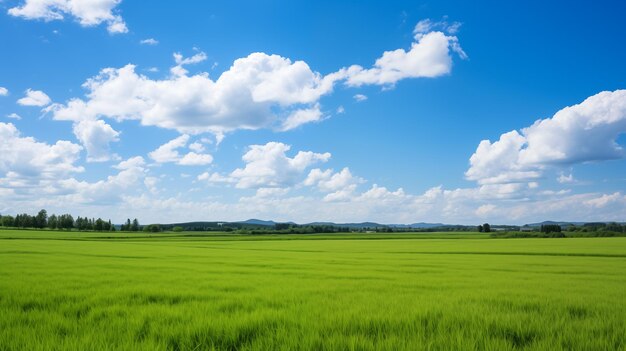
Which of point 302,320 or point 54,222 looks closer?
point 302,320

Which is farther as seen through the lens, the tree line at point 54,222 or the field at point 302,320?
the tree line at point 54,222

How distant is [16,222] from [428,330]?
203 m

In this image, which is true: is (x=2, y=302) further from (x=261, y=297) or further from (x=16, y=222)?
(x=16, y=222)

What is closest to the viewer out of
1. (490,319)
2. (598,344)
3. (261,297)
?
(598,344)

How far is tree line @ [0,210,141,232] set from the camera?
547ft

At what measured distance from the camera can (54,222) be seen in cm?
17612

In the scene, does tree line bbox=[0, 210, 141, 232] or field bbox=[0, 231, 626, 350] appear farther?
tree line bbox=[0, 210, 141, 232]

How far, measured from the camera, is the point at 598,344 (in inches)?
224

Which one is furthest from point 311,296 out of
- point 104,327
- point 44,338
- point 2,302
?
point 2,302

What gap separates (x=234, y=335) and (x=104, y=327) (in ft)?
8.22

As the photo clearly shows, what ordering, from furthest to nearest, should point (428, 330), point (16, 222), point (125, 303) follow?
1. point (16, 222)
2. point (125, 303)
3. point (428, 330)

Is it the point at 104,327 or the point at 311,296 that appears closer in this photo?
the point at 104,327

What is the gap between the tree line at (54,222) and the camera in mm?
166875

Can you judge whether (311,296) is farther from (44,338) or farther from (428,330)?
(44,338)
